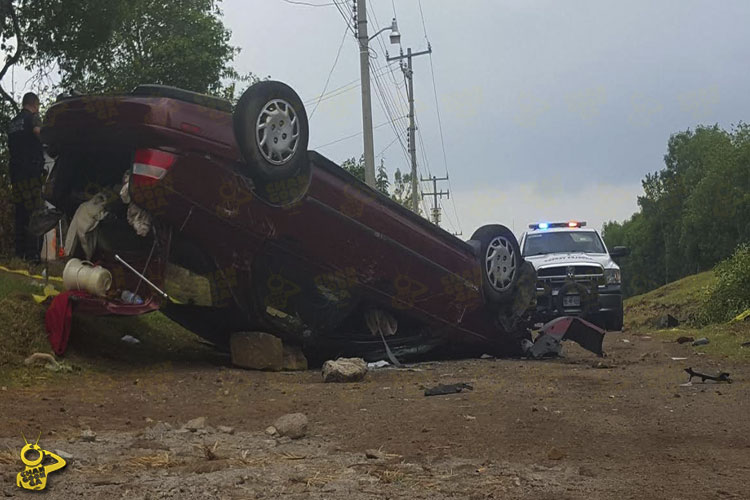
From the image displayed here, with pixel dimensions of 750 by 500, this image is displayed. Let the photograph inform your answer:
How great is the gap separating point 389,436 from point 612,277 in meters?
10.3

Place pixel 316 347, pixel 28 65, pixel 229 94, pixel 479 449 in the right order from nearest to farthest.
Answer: pixel 479 449 → pixel 316 347 → pixel 28 65 → pixel 229 94

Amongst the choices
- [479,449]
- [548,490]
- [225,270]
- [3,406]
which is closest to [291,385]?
[225,270]

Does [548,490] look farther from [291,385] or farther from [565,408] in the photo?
[291,385]

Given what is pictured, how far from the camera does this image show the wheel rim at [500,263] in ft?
30.4

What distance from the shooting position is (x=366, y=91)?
20312 millimetres

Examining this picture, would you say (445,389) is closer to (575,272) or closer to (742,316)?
(575,272)

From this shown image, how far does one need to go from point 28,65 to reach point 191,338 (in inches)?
295

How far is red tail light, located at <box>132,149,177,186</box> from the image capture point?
662cm

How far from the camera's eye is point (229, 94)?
74.3 feet

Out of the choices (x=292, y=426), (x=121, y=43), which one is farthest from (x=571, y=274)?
(x=121, y=43)

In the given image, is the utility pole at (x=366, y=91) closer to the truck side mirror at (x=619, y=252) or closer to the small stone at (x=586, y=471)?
the truck side mirror at (x=619, y=252)

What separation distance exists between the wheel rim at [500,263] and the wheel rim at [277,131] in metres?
2.92

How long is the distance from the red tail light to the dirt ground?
1.58 m

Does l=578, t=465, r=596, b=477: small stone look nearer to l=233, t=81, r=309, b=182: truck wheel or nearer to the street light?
l=233, t=81, r=309, b=182: truck wheel
